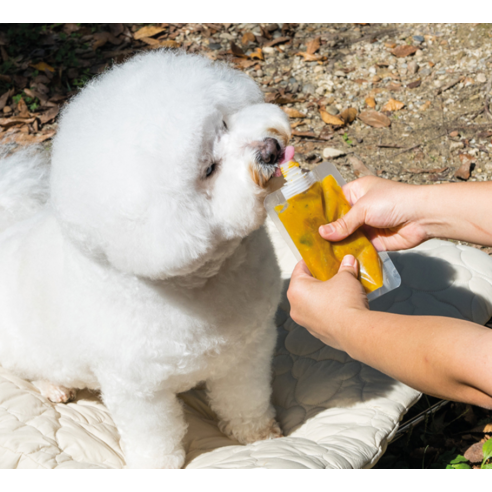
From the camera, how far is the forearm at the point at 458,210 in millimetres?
1126

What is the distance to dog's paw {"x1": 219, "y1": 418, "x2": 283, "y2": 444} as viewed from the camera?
1.53 metres

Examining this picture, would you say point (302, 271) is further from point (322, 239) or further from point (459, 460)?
point (459, 460)

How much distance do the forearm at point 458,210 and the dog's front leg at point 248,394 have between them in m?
0.56

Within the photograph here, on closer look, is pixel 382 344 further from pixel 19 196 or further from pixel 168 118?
pixel 19 196

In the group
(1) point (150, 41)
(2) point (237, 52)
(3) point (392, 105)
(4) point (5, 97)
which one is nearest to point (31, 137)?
(4) point (5, 97)

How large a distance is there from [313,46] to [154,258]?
268cm

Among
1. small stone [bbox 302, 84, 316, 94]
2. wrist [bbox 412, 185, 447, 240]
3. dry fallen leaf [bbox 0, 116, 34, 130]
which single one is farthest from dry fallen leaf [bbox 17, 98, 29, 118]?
wrist [bbox 412, 185, 447, 240]

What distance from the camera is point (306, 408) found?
1.59 metres

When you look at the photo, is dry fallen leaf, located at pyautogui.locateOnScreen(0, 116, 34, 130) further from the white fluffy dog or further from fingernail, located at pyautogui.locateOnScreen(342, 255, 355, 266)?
fingernail, located at pyautogui.locateOnScreen(342, 255, 355, 266)

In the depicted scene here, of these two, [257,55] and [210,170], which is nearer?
[210,170]

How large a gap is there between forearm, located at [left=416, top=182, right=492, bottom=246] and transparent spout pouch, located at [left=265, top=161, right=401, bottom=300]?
0.16 meters

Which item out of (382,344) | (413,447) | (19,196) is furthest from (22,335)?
(413,447)

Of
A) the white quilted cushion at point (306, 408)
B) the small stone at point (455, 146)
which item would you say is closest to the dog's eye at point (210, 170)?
the white quilted cushion at point (306, 408)

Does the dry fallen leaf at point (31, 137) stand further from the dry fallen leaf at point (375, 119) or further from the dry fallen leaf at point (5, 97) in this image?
the dry fallen leaf at point (375, 119)
